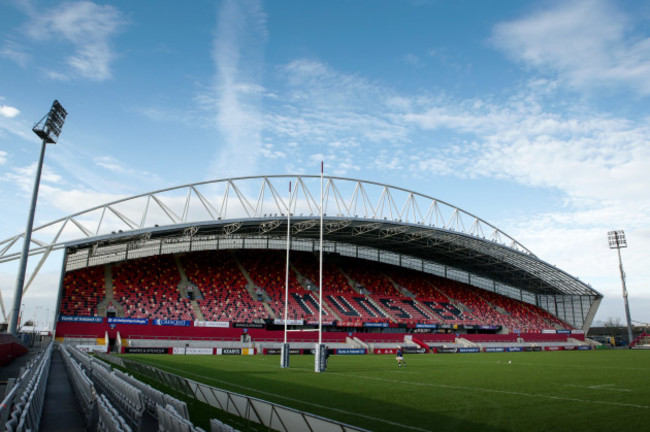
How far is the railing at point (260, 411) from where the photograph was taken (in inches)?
340

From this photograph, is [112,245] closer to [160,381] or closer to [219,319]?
[219,319]

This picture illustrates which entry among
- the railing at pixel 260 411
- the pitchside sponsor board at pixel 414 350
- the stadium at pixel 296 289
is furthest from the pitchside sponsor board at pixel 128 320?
the railing at pixel 260 411

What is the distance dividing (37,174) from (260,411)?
31614 mm

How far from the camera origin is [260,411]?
1143 centimetres

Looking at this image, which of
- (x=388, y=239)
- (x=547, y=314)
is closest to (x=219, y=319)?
(x=388, y=239)

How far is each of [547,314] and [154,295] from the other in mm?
71680

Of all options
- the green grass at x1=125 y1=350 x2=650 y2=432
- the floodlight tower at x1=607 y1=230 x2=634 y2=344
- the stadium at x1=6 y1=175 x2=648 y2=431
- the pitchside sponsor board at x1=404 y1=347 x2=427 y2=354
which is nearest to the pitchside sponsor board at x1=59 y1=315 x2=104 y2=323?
the stadium at x1=6 y1=175 x2=648 y2=431

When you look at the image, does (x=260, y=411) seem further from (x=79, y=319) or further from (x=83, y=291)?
(x=83, y=291)

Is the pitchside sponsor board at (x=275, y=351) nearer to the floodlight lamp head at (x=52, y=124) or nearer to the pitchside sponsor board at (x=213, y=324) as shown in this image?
the pitchside sponsor board at (x=213, y=324)

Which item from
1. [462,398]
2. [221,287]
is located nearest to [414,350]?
[221,287]

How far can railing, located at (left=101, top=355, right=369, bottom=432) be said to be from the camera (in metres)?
8.65

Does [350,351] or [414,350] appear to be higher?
[350,351]

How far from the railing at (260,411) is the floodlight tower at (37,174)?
2038cm

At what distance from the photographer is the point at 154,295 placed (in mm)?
54312
